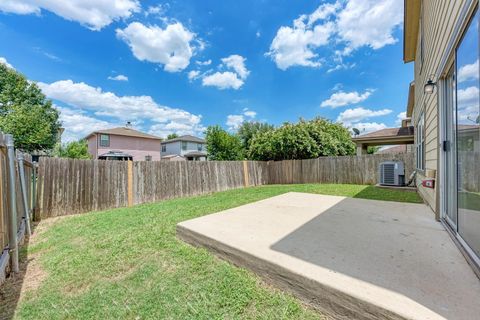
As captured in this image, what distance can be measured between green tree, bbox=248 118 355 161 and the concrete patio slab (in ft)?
30.8

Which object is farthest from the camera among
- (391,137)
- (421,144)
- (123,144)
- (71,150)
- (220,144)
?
(123,144)

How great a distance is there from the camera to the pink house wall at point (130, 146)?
21.6 m

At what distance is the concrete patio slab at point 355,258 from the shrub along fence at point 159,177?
4.21 m

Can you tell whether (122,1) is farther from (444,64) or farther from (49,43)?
(444,64)

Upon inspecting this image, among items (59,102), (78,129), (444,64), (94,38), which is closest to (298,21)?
(444,64)

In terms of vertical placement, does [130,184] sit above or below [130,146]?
below

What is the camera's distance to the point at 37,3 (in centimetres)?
698

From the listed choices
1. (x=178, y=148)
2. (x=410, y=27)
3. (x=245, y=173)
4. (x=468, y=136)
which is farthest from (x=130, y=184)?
(x=178, y=148)

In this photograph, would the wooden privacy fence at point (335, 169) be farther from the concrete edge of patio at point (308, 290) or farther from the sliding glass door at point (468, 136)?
the concrete edge of patio at point (308, 290)

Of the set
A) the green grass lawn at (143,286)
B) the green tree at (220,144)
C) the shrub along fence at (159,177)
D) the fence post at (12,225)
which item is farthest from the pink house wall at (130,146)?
the fence post at (12,225)

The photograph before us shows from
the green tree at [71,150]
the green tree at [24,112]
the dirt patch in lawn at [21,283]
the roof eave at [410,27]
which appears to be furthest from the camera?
the green tree at [71,150]

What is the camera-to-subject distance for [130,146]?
76.5 feet

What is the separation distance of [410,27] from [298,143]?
7.06 m

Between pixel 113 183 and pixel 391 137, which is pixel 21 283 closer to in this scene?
pixel 113 183
